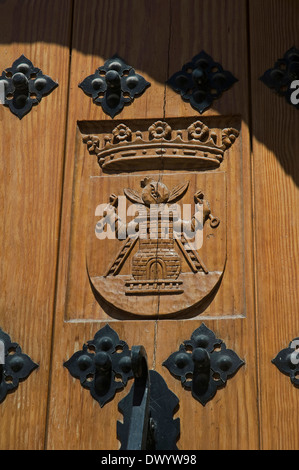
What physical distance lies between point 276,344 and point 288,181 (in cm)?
42

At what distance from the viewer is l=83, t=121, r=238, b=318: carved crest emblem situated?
2211 mm

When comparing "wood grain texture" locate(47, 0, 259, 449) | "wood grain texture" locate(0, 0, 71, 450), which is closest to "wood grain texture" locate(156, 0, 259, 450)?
"wood grain texture" locate(47, 0, 259, 449)

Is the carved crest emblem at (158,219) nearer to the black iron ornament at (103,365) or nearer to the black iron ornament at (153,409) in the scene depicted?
the black iron ornament at (103,365)

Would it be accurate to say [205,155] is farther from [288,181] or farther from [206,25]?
[206,25]

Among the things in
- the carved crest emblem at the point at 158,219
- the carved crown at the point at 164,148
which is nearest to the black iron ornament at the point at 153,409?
the carved crest emblem at the point at 158,219

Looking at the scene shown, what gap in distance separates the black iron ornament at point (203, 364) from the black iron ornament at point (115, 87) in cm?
66

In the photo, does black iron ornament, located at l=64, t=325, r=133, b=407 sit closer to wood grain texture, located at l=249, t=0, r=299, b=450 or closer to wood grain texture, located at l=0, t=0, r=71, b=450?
wood grain texture, located at l=0, t=0, r=71, b=450

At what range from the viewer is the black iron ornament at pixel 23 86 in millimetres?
2449

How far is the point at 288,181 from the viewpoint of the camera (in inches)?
89.2

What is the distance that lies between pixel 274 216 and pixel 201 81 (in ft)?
1.37

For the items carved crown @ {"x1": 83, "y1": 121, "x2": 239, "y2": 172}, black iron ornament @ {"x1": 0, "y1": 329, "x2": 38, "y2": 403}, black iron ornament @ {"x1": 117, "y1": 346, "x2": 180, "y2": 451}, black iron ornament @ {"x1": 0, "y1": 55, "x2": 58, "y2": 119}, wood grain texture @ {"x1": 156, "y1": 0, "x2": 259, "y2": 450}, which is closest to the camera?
black iron ornament @ {"x1": 117, "y1": 346, "x2": 180, "y2": 451}

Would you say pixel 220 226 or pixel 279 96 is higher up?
pixel 279 96
